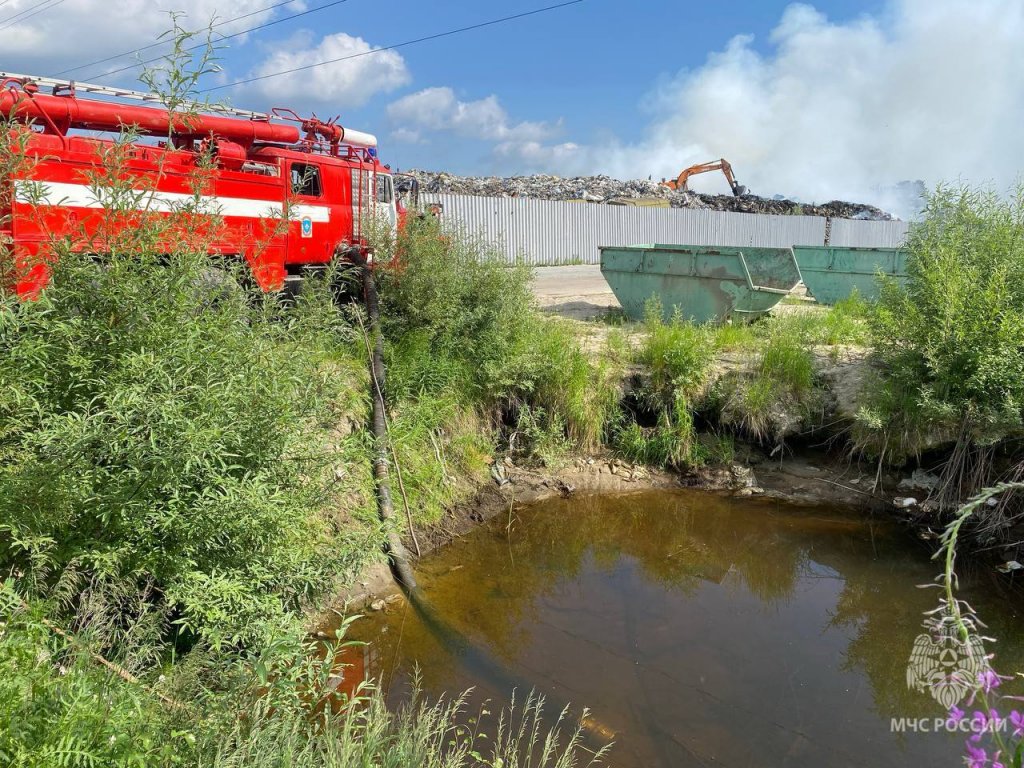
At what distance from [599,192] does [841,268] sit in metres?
15.7

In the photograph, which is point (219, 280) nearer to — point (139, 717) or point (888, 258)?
point (139, 717)

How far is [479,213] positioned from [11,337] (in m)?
15.9

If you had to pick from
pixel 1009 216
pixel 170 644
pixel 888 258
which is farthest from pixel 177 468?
pixel 888 258

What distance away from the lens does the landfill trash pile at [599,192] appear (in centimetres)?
2500

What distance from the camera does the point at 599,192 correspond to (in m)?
27.9

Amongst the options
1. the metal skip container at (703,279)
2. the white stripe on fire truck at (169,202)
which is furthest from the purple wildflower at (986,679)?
the metal skip container at (703,279)

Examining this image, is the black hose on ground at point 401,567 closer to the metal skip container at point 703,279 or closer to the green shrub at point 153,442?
the green shrub at point 153,442

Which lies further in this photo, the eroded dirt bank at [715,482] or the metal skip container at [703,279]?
the metal skip container at [703,279]

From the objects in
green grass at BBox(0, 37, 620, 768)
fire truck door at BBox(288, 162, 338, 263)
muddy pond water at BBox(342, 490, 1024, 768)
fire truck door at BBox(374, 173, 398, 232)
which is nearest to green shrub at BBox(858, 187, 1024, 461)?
muddy pond water at BBox(342, 490, 1024, 768)

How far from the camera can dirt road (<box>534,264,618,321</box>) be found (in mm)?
12023

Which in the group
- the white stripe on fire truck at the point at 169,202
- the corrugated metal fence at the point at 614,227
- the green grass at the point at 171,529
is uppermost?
the corrugated metal fence at the point at 614,227

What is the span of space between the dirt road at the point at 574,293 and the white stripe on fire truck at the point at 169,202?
3.22 metres

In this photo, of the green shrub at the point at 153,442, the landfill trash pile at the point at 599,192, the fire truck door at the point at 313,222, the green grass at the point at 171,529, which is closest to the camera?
the green grass at the point at 171,529

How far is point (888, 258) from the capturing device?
508 inches
